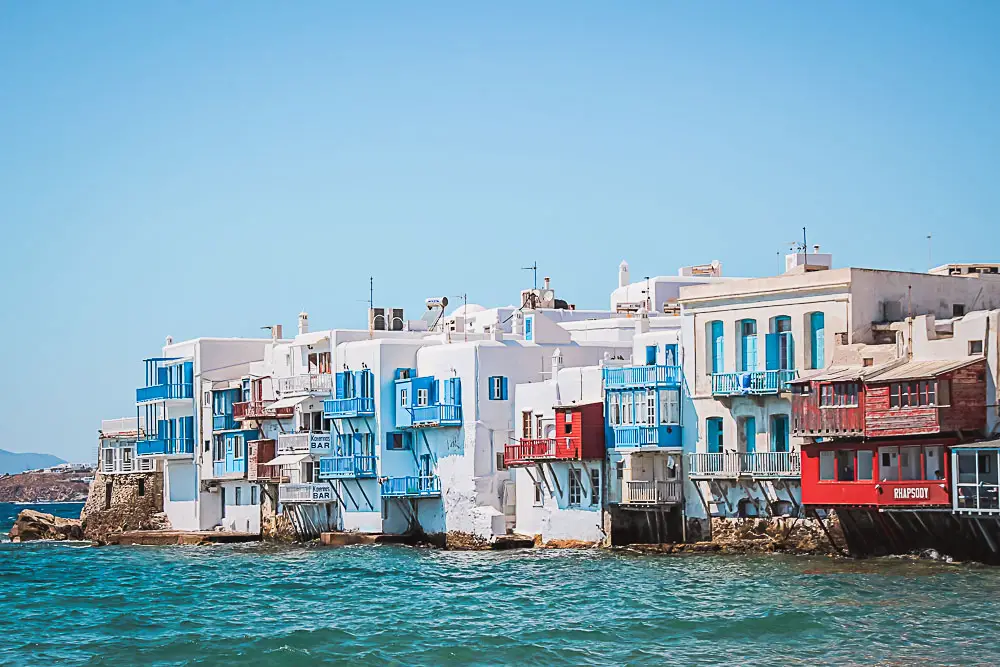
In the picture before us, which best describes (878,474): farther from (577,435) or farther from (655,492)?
(577,435)

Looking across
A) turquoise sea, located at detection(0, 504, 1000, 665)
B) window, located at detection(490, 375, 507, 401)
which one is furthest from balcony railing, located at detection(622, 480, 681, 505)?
window, located at detection(490, 375, 507, 401)

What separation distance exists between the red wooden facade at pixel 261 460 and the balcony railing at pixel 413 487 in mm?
9053

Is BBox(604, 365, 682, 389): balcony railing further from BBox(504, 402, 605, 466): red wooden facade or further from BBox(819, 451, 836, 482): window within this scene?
BBox(819, 451, 836, 482): window

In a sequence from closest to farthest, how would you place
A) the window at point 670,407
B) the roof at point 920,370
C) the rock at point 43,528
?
1. the roof at point 920,370
2. the window at point 670,407
3. the rock at point 43,528

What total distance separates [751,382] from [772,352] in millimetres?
1119

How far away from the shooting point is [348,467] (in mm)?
70625

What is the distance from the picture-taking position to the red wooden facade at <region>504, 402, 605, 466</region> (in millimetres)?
59750

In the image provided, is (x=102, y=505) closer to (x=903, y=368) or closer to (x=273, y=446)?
(x=273, y=446)

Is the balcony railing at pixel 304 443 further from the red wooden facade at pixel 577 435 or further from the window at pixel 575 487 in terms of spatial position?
the window at pixel 575 487

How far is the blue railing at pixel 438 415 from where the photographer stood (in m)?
66.4

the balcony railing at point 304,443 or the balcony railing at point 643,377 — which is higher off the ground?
the balcony railing at point 643,377

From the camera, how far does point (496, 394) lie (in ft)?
217

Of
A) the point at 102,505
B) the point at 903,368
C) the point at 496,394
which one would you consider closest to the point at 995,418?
the point at 903,368

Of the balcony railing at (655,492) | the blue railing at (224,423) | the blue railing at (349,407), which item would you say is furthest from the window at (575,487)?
the blue railing at (224,423)
